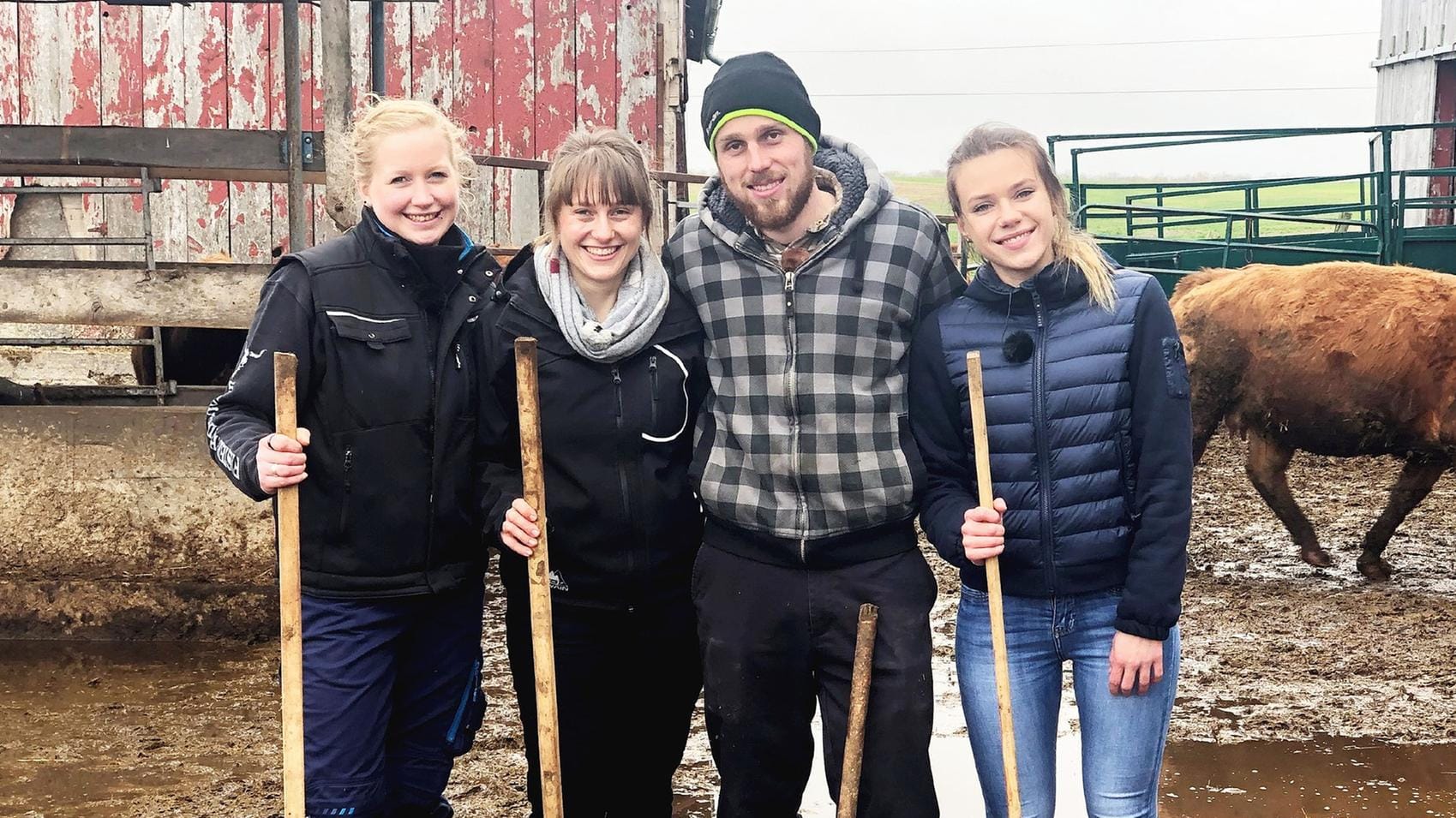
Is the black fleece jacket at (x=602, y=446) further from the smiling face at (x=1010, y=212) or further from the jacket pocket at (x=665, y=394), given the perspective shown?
the smiling face at (x=1010, y=212)

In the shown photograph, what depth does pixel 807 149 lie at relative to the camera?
279 cm

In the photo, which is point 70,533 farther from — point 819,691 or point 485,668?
point 819,691

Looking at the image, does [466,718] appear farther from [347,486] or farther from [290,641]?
[290,641]

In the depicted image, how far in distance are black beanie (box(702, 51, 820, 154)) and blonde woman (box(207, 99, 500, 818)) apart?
55 centimetres

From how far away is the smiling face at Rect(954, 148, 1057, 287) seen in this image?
259 centimetres

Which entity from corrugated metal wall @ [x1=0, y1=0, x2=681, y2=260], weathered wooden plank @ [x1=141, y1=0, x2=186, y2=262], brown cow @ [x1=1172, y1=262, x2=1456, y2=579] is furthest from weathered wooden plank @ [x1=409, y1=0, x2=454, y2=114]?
brown cow @ [x1=1172, y1=262, x2=1456, y2=579]

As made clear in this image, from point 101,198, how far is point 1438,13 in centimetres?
1470

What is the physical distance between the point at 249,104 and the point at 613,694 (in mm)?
7664

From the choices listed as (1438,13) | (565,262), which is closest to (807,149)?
(565,262)

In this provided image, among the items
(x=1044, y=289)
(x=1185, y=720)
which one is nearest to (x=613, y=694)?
Result: (x=1044, y=289)

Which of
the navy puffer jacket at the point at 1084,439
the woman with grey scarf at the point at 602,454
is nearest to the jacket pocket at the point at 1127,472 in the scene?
the navy puffer jacket at the point at 1084,439

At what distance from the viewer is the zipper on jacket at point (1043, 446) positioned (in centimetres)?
253

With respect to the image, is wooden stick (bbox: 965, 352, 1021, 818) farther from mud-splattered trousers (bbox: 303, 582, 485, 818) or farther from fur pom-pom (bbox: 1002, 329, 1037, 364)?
mud-splattered trousers (bbox: 303, 582, 485, 818)

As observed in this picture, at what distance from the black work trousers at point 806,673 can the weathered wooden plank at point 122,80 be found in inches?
314
